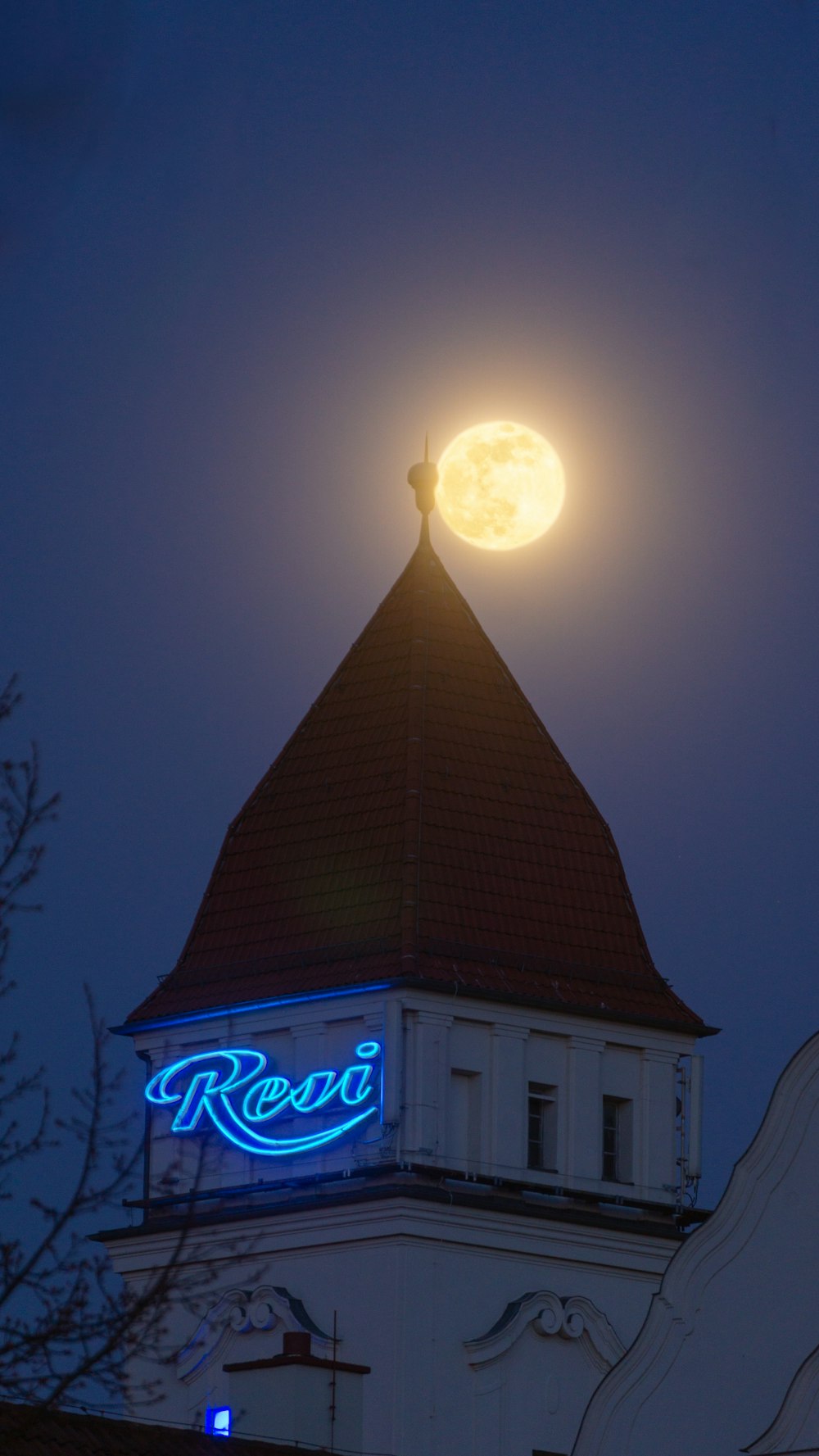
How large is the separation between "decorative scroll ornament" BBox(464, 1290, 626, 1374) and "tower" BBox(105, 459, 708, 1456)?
1.9 inches

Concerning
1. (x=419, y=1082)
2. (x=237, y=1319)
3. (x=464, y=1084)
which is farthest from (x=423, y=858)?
(x=237, y=1319)

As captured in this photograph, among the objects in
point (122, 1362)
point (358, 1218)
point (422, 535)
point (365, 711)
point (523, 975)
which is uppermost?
point (422, 535)

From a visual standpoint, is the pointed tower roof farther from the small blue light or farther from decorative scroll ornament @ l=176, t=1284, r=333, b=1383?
the small blue light

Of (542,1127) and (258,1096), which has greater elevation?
(258,1096)

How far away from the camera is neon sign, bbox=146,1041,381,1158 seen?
5719cm

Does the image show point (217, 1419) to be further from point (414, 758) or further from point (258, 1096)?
point (414, 758)

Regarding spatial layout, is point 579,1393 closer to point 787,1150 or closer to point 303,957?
point 303,957

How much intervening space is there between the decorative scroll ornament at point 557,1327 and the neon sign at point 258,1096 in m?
3.98

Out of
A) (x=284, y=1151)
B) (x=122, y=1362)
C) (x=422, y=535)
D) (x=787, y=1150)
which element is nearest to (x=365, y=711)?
(x=422, y=535)

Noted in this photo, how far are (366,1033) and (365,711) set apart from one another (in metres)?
7.23

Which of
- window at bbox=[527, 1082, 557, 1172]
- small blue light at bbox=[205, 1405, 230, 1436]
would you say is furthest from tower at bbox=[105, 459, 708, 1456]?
small blue light at bbox=[205, 1405, 230, 1436]

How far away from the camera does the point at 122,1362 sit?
30.2 m

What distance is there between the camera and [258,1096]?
192 feet

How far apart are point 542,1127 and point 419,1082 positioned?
2766mm
